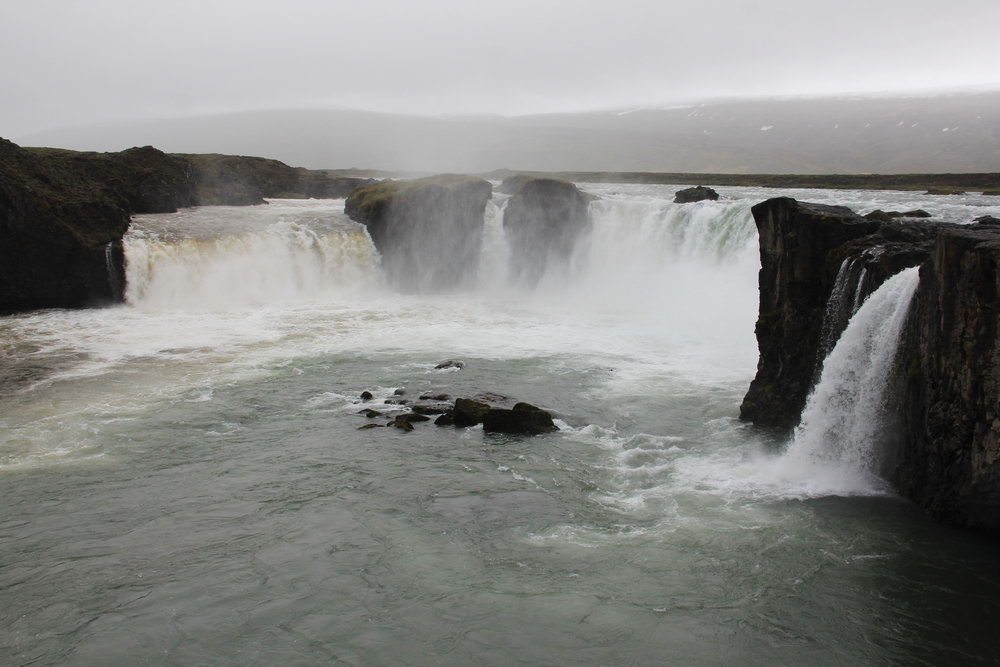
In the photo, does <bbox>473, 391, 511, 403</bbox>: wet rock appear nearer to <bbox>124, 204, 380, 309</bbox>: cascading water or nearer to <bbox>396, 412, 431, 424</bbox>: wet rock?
<bbox>396, 412, 431, 424</bbox>: wet rock

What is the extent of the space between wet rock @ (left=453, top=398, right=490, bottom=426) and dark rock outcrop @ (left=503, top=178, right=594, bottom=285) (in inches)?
860

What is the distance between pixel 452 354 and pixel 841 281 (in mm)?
12591

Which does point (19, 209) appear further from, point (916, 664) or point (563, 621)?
point (916, 664)

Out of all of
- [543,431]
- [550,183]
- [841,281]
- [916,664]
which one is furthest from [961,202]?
[916,664]

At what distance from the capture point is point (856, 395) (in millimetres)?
13766

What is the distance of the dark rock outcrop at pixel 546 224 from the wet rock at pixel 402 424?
22.4m

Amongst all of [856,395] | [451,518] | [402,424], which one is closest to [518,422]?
[402,424]

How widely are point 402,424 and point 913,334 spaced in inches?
403

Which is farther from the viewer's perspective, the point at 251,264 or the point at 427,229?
the point at 427,229

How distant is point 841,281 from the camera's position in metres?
14.9

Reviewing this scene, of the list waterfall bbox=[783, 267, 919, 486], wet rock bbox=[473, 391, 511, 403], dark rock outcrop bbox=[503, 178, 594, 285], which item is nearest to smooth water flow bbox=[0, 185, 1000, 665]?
waterfall bbox=[783, 267, 919, 486]

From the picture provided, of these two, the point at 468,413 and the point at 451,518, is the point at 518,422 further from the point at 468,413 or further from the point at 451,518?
the point at 451,518

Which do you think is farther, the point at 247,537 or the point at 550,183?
the point at 550,183

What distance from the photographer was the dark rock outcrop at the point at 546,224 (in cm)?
3853
